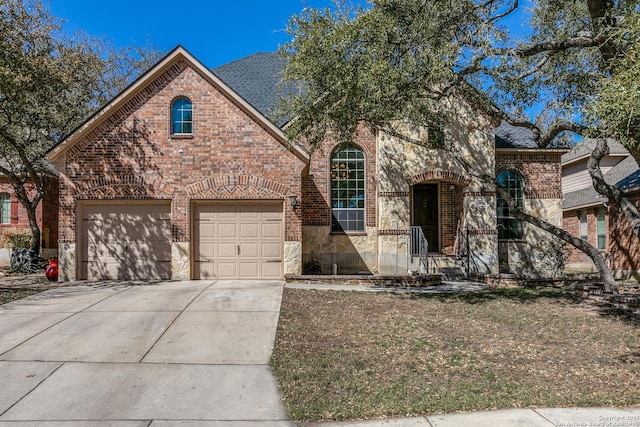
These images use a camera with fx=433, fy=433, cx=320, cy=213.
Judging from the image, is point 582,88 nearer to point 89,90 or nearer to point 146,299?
point 146,299

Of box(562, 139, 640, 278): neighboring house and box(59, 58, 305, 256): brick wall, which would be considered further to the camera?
box(562, 139, 640, 278): neighboring house

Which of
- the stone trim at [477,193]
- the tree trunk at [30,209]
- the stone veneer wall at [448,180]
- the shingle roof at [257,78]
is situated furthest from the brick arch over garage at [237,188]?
the tree trunk at [30,209]

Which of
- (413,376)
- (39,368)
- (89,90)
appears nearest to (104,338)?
(39,368)

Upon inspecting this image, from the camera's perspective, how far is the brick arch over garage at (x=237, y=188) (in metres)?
12.0

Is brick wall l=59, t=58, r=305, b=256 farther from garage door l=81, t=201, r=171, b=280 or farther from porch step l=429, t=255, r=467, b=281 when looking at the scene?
porch step l=429, t=255, r=467, b=281

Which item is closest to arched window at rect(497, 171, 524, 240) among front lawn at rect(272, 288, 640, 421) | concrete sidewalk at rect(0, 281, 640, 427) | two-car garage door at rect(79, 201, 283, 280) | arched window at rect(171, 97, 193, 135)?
front lawn at rect(272, 288, 640, 421)

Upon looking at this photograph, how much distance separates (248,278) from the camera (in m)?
12.2

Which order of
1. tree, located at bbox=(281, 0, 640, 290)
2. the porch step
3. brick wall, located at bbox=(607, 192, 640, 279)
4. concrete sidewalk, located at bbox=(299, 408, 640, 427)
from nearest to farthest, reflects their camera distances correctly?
concrete sidewalk, located at bbox=(299, 408, 640, 427)
tree, located at bbox=(281, 0, 640, 290)
the porch step
brick wall, located at bbox=(607, 192, 640, 279)

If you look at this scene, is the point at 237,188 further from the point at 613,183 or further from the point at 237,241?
the point at 613,183

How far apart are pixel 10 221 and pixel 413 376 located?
63.9 ft

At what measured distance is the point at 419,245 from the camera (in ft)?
46.6

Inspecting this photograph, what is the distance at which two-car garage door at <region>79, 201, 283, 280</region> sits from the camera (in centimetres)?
1212

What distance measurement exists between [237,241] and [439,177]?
23.6 feet

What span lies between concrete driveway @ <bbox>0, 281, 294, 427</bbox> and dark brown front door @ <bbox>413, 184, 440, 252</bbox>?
26.0ft
